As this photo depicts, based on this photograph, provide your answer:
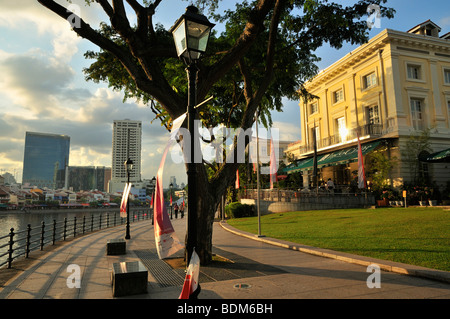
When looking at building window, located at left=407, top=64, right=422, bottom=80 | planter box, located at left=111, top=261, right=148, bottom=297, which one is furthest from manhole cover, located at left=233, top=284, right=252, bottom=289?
building window, located at left=407, top=64, right=422, bottom=80

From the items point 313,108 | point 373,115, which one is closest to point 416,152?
point 373,115

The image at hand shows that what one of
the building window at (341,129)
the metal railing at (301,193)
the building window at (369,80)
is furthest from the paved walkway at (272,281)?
the building window at (369,80)

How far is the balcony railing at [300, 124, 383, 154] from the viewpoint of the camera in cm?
2562

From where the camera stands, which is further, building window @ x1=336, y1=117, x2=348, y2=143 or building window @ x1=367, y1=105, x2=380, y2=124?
building window @ x1=336, y1=117, x2=348, y2=143

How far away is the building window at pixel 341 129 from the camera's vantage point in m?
30.1

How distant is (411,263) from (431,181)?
21.7 metres

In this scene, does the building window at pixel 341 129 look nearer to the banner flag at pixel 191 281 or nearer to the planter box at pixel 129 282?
the planter box at pixel 129 282

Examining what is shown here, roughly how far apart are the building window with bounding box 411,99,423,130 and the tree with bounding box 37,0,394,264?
1675cm

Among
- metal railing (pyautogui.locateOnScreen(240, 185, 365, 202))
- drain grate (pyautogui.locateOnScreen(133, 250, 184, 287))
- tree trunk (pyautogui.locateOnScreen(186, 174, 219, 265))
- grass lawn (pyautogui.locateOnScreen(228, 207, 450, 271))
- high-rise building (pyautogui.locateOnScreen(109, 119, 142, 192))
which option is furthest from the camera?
high-rise building (pyautogui.locateOnScreen(109, 119, 142, 192))

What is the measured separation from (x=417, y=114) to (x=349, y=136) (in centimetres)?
593

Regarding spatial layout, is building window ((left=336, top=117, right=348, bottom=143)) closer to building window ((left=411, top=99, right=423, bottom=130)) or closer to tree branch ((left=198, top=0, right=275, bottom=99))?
building window ((left=411, top=99, right=423, bottom=130))

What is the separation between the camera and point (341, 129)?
3145 centimetres

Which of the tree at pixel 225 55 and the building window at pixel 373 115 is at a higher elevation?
the building window at pixel 373 115
